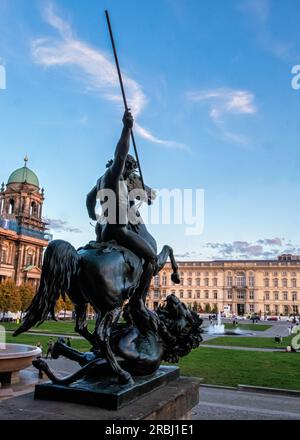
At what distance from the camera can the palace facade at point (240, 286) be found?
368 feet

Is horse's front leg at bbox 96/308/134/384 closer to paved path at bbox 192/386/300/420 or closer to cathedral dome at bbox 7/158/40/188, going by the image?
paved path at bbox 192/386/300/420

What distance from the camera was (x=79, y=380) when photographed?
177 inches

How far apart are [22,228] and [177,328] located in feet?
260

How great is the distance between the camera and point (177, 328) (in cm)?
570

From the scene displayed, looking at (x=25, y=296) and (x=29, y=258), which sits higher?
(x=29, y=258)

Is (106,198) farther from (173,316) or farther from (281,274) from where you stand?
(281,274)

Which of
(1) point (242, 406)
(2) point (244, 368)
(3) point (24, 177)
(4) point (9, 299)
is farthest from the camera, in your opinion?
(3) point (24, 177)

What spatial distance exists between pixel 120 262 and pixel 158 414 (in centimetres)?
178

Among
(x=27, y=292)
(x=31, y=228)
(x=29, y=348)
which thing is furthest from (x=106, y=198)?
(x=31, y=228)

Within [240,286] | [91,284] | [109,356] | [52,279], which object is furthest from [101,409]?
[240,286]

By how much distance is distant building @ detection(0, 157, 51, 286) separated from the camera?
7544 cm

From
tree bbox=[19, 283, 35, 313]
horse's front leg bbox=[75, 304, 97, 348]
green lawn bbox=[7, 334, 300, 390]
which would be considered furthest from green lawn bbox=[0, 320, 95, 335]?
horse's front leg bbox=[75, 304, 97, 348]

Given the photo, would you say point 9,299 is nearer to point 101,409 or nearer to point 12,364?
point 12,364

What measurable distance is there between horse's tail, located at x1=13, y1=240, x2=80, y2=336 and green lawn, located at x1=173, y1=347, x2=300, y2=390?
35.0ft
